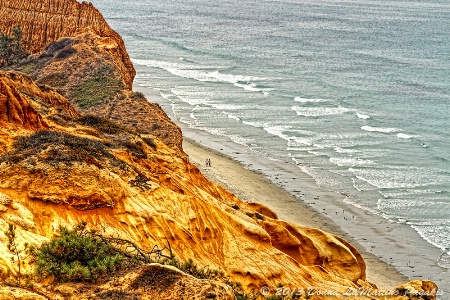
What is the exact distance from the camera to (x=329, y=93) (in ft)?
234

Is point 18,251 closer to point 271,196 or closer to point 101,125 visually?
point 101,125

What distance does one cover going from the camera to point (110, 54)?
4697 centimetres

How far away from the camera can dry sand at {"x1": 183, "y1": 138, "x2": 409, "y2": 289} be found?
1278 inches

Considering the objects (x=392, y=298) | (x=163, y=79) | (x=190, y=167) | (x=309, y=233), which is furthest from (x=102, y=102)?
(x=163, y=79)

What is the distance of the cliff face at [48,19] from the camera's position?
2169 inches

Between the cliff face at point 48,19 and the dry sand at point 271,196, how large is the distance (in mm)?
10879

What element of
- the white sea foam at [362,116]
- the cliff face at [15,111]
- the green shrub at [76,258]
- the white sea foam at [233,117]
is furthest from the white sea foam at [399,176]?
the green shrub at [76,258]

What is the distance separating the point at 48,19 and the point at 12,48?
4.24 m

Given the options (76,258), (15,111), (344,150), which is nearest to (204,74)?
(344,150)

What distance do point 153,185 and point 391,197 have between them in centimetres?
2493

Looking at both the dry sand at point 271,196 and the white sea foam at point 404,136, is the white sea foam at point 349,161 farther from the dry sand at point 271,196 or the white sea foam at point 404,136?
the white sea foam at point 404,136

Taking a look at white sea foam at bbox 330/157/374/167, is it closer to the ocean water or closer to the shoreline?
the ocean water

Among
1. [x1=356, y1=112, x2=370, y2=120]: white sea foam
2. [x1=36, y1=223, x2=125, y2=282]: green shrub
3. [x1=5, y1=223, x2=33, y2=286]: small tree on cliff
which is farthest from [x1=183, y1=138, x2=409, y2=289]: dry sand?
[x1=5, y1=223, x2=33, y2=286]: small tree on cliff

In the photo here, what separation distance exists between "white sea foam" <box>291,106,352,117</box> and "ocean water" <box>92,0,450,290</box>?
0.12 m
